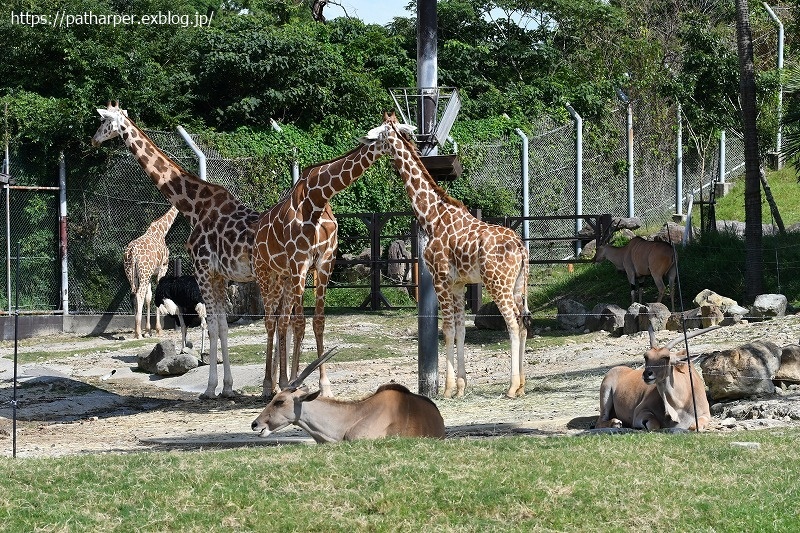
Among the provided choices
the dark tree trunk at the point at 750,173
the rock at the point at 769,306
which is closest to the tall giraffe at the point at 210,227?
the rock at the point at 769,306

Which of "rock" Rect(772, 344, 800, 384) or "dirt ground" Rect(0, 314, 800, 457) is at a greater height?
"rock" Rect(772, 344, 800, 384)

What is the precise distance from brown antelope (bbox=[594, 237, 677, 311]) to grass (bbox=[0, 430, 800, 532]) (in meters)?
11.4

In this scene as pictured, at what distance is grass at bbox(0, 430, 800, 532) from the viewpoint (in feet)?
22.9

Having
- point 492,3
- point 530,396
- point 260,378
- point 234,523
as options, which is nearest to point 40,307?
point 260,378

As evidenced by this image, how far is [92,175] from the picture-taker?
896 inches

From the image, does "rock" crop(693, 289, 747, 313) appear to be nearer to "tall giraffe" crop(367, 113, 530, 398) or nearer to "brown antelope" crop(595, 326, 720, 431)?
"tall giraffe" crop(367, 113, 530, 398)

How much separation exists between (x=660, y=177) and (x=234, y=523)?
2345cm

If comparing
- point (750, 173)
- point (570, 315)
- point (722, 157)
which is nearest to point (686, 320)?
point (570, 315)

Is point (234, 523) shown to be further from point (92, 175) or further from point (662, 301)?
point (92, 175)

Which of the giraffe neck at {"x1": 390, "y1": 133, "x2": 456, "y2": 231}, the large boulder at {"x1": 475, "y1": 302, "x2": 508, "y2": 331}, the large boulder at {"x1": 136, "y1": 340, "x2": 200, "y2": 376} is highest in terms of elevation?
the giraffe neck at {"x1": 390, "y1": 133, "x2": 456, "y2": 231}

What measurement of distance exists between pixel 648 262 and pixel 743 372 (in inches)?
369

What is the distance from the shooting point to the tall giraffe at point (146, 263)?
69.3 feet

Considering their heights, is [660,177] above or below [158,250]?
above

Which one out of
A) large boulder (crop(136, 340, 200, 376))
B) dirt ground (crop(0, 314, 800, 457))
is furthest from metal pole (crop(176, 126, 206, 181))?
large boulder (crop(136, 340, 200, 376))
